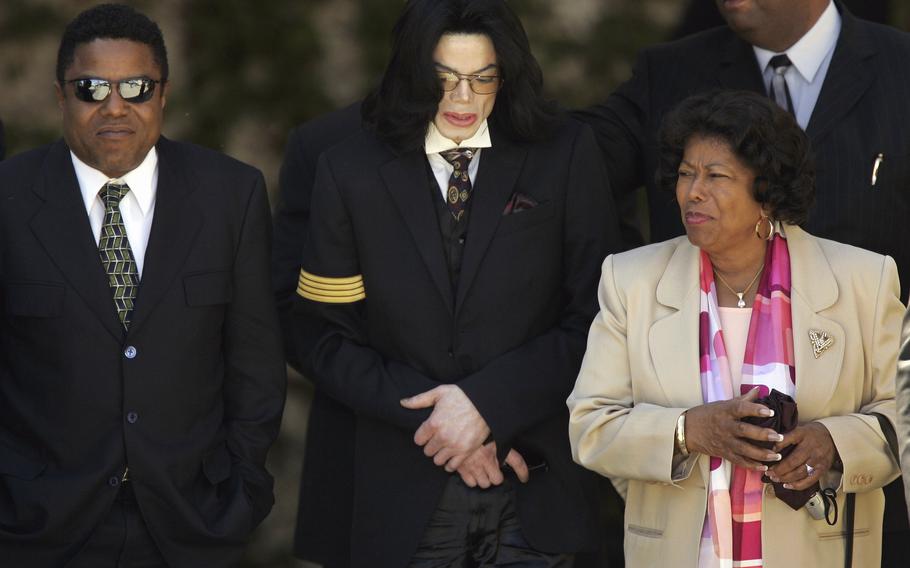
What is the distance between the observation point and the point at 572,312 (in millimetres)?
3977

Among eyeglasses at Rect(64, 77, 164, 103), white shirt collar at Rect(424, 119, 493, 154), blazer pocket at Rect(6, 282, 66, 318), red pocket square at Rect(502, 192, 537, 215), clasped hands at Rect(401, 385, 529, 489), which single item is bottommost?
clasped hands at Rect(401, 385, 529, 489)

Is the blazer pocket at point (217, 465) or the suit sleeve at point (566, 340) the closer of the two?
the blazer pocket at point (217, 465)

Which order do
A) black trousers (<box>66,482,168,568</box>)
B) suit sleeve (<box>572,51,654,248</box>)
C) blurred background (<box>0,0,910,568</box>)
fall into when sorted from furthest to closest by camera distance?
blurred background (<box>0,0,910,568</box>), suit sleeve (<box>572,51,654,248</box>), black trousers (<box>66,482,168,568</box>)

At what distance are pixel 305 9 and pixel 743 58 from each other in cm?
191

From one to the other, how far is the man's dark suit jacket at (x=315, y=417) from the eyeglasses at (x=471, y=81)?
24.2 inches

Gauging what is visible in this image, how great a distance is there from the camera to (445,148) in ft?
12.9

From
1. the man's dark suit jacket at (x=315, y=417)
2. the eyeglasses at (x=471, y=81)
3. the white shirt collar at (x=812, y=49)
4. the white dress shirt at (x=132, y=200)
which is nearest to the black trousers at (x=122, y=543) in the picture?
the white dress shirt at (x=132, y=200)

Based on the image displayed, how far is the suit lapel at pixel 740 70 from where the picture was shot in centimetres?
438

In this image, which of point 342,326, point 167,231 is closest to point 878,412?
point 342,326

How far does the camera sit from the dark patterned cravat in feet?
11.9

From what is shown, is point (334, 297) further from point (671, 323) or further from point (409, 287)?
point (671, 323)

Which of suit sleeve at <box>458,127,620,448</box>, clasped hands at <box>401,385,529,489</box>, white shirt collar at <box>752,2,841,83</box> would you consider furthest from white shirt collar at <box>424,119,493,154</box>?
white shirt collar at <box>752,2,841,83</box>

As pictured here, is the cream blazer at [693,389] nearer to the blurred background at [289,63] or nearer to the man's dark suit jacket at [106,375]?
the man's dark suit jacket at [106,375]

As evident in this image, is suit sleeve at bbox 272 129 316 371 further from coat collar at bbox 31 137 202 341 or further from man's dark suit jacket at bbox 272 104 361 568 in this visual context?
coat collar at bbox 31 137 202 341
